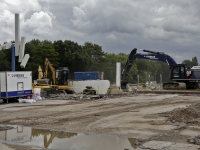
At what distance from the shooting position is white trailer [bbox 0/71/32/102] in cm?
2664

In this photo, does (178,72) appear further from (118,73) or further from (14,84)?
(14,84)

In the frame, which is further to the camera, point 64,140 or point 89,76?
point 89,76

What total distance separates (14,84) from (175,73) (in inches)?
909

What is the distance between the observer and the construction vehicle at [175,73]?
136 ft

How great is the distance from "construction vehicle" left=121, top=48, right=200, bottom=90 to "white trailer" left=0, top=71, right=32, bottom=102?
1701 cm

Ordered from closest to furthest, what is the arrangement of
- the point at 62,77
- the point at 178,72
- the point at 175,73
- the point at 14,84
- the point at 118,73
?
the point at 14,84 < the point at 62,77 < the point at 118,73 < the point at 178,72 < the point at 175,73

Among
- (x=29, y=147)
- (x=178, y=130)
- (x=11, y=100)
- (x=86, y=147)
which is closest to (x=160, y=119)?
(x=178, y=130)

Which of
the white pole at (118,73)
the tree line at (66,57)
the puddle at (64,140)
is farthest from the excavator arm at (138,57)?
the puddle at (64,140)

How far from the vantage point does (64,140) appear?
1131 centimetres

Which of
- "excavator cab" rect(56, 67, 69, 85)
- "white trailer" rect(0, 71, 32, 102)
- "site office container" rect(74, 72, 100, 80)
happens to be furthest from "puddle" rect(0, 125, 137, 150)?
"site office container" rect(74, 72, 100, 80)

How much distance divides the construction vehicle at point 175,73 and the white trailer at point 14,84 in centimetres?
1701

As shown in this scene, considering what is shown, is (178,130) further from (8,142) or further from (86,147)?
(8,142)

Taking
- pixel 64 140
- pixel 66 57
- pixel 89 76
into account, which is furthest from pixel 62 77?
pixel 66 57

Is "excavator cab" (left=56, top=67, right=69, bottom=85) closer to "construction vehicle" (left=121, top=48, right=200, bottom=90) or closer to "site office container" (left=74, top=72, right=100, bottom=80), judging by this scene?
"site office container" (left=74, top=72, right=100, bottom=80)
